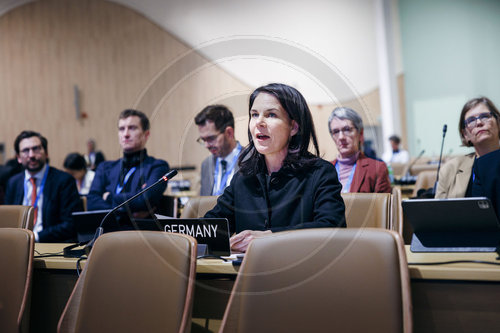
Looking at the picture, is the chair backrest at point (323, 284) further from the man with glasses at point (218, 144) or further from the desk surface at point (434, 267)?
the man with glasses at point (218, 144)

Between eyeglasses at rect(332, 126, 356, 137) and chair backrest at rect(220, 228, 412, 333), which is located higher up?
eyeglasses at rect(332, 126, 356, 137)

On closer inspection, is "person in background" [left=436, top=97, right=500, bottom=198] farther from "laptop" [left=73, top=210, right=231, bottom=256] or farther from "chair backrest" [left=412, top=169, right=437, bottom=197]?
"laptop" [left=73, top=210, right=231, bottom=256]

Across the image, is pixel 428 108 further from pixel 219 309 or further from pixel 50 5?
pixel 219 309

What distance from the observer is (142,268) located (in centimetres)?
149

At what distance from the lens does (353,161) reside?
2.87 m

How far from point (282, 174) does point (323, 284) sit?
64 cm

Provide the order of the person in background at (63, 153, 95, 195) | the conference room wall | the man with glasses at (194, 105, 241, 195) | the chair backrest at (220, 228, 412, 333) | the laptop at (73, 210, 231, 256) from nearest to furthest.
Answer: the chair backrest at (220, 228, 412, 333)
the laptop at (73, 210, 231, 256)
the man with glasses at (194, 105, 241, 195)
the person in background at (63, 153, 95, 195)
the conference room wall

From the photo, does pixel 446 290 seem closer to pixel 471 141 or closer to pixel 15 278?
pixel 471 141

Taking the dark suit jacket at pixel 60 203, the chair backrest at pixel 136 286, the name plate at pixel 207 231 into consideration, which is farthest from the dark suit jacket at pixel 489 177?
the dark suit jacket at pixel 60 203

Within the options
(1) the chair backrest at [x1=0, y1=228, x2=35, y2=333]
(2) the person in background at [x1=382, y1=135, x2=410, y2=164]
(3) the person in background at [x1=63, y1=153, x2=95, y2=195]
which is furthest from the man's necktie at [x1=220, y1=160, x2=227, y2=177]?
(2) the person in background at [x1=382, y1=135, x2=410, y2=164]

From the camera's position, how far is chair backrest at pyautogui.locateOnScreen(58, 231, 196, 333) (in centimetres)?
141

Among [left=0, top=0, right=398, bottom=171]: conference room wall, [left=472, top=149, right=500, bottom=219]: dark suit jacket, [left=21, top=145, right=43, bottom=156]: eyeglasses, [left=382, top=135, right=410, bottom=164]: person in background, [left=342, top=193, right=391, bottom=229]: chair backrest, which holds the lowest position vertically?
[left=342, top=193, right=391, bottom=229]: chair backrest

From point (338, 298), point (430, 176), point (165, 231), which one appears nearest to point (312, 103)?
point (165, 231)

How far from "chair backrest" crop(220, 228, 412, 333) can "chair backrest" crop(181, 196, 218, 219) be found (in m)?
0.99
